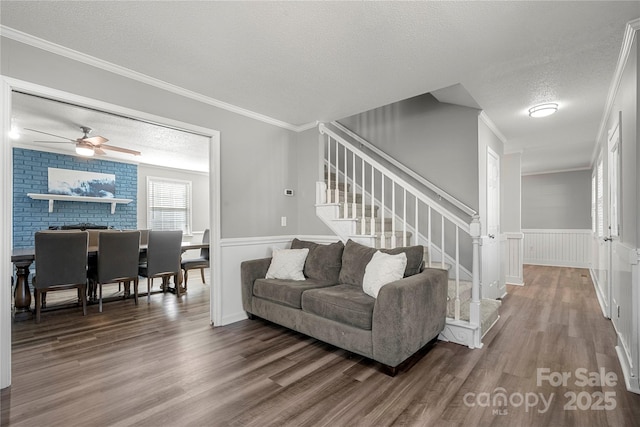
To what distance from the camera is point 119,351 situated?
2.59 meters

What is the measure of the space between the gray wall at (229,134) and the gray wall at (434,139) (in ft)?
4.80

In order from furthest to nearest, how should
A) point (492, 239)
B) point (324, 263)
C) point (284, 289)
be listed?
point (492, 239) → point (324, 263) → point (284, 289)

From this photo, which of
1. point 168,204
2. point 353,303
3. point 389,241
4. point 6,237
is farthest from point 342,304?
point 168,204

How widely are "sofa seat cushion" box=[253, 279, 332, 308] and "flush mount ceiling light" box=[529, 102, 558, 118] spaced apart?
10.1ft

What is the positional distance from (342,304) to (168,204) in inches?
238

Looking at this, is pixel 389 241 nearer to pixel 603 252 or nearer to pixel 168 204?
pixel 603 252

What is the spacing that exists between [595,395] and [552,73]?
8.39ft

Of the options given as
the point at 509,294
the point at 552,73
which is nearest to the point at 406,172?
the point at 552,73

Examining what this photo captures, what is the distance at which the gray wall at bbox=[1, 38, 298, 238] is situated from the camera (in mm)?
2221

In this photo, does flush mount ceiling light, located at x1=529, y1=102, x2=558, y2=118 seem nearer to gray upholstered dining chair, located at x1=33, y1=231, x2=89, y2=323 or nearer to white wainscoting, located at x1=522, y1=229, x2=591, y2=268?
white wainscoting, located at x1=522, y1=229, x2=591, y2=268

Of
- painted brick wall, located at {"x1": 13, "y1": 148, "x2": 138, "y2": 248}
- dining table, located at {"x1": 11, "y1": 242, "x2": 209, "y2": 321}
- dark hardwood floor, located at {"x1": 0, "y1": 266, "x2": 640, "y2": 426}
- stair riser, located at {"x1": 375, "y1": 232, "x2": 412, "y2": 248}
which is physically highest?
painted brick wall, located at {"x1": 13, "y1": 148, "x2": 138, "y2": 248}

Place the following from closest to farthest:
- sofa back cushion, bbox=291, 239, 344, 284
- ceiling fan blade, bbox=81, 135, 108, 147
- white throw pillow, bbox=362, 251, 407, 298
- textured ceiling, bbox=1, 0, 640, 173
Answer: textured ceiling, bbox=1, 0, 640, 173, white throw pillow, bbox=362, 251, 407, 298, sofa back cushion, bbox=291, 239, 344, 284, ceiling fan blade, bbox=81, 135, 108, 147

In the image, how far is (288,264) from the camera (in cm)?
330

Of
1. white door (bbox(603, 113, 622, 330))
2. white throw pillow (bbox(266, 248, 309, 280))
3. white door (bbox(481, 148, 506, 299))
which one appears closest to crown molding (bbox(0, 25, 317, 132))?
white throw pillow (bbox(266, 248, 309, 280))
